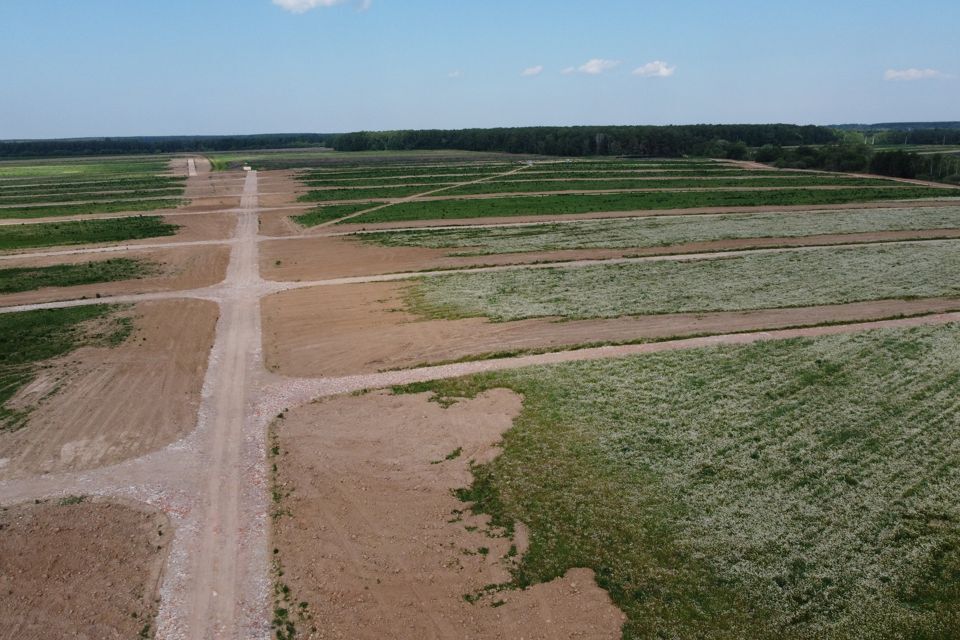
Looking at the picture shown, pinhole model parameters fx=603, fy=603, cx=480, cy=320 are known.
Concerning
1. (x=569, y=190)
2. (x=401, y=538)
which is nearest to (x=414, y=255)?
(x=401, y=538)

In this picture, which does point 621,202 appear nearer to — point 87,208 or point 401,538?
point 401,538

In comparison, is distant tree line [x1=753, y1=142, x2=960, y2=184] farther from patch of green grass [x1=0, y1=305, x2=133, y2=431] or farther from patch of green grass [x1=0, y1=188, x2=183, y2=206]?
patch of green grass [x1=0, y1=188, x2=183, y2=206]

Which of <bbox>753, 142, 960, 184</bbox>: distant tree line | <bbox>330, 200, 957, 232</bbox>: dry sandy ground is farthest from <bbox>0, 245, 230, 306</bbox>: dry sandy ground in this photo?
<bbox>753, 142, 960, 184</bbox>: distant tree line

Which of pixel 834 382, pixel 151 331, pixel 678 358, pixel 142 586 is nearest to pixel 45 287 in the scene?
pixel 151 331

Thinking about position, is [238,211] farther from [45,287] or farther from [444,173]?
[444,173]

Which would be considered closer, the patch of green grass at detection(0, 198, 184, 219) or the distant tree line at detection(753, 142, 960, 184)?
the patch of green grass at detection(0, 198, 184, 219)

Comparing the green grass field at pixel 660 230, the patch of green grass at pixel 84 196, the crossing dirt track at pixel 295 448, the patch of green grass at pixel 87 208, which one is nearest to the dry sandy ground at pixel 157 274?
the crossing dirt track at pixel 295 448
